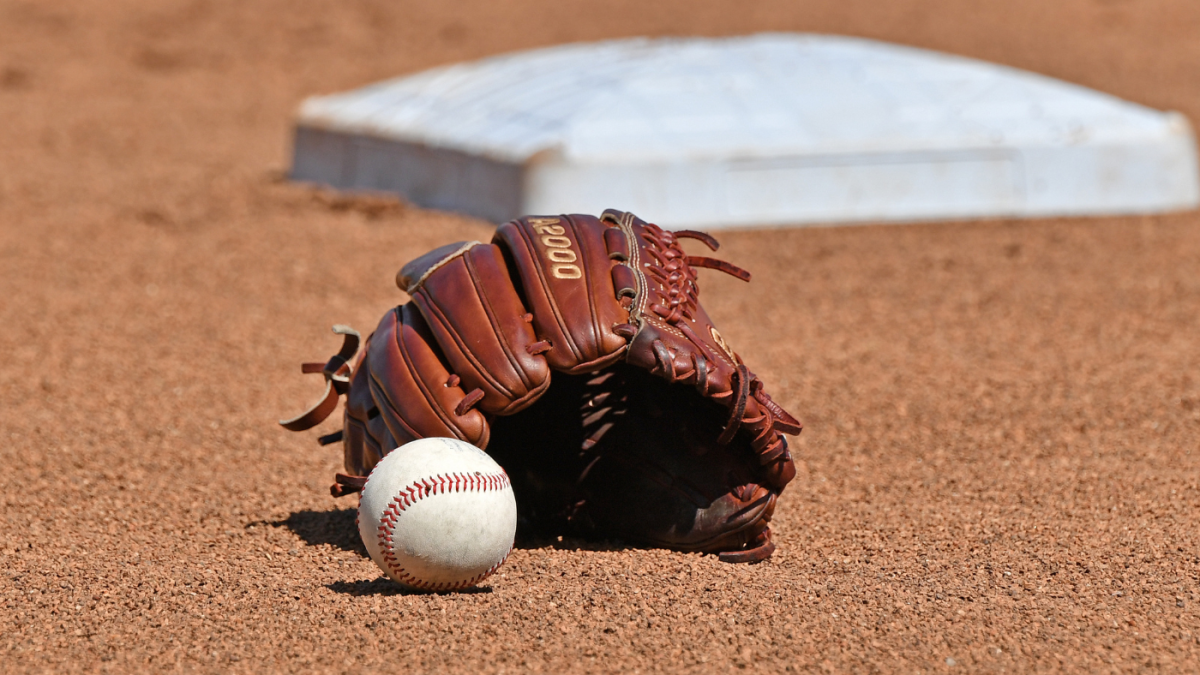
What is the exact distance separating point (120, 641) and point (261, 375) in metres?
2.67

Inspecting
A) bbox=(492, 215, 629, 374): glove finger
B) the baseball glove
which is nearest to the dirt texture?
the baseball glove

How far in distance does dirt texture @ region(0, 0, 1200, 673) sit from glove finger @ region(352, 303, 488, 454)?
1.12 ft

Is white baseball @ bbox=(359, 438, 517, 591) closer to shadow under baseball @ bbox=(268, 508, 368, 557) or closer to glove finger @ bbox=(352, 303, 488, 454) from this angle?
glove finger @ bbox=(352, 303, 488, 454)

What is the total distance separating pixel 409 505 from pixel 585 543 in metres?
0.65

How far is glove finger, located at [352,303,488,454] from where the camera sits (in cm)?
293

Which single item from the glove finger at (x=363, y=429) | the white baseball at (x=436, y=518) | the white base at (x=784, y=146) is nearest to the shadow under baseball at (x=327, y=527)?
the glove finger at (x=363, y=429)

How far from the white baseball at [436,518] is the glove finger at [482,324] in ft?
0.61

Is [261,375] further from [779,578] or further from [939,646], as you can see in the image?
[939,646]

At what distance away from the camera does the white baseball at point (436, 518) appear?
8.82 ft

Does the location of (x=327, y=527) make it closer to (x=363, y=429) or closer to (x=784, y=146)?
(x=363, y=429)

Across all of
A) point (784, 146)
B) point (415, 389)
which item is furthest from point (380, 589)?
point (784, 146)

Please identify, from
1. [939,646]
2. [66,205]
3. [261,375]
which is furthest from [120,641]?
[66,205]

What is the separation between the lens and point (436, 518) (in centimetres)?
269

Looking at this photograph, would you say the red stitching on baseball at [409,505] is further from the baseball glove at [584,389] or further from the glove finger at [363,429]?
the glove finger at [363,429]
